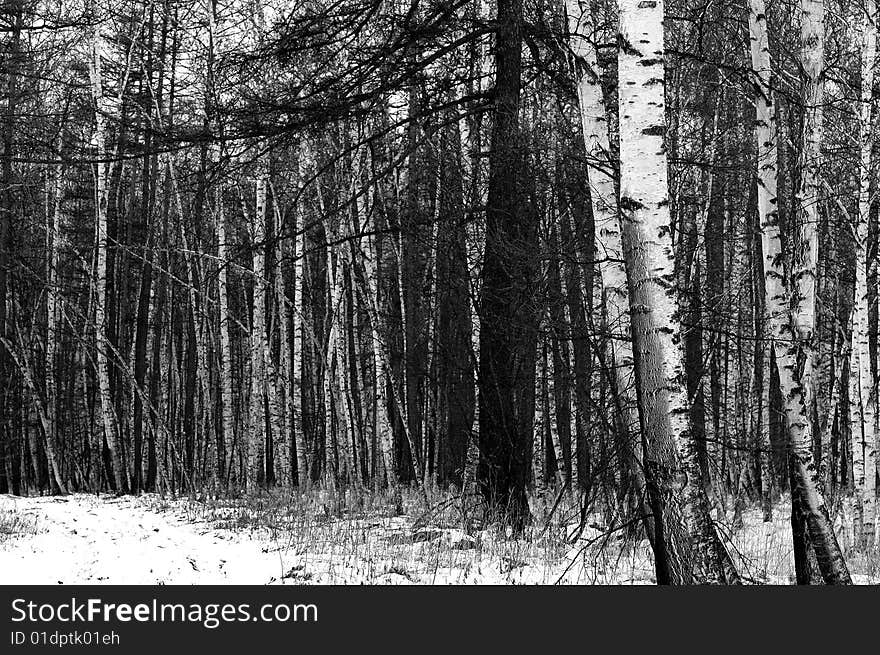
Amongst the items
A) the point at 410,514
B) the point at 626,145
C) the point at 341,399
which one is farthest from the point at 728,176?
the point at 626,145

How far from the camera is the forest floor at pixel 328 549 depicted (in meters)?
6.17

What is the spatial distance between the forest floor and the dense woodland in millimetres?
496

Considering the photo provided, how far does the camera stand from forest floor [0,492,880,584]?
617 cm

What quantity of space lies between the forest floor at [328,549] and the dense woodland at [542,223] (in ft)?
1.63

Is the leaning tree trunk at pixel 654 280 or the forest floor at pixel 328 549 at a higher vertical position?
the leaning tree trunk at pixel 654 280

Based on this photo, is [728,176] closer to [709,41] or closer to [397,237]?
[709,41]

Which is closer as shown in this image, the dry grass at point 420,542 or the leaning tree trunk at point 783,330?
the leaning tree trunk at point 783,330

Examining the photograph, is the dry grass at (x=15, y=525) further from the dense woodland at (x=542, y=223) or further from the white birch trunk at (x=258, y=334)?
the white birch trunk at (x=258, y=334)

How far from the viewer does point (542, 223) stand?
1138 cm

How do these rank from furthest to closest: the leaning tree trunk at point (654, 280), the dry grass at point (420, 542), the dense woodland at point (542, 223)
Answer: the dry grass at point (420, 542), the dense woodland at point (542, 223), the leaning tree trunk at point (654, 280)

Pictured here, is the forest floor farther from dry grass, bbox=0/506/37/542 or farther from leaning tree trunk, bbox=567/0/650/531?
leaning tree trunk, bbox=567/0/650/531

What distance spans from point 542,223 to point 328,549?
18.7 ft

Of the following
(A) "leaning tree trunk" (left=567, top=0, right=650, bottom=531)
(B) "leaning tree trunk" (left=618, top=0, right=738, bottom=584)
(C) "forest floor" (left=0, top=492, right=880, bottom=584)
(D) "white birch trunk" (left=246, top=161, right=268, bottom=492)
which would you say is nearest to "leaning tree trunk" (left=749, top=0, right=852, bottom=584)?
(C) "forest floor" (left=0, top=492, right=880, bottom=584)

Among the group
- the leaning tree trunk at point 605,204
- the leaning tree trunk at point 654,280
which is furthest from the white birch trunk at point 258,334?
the leaning tree trunk at point 654,280
